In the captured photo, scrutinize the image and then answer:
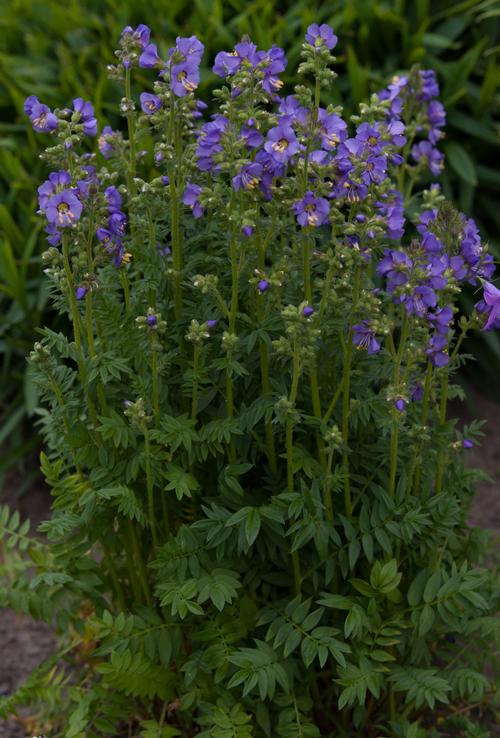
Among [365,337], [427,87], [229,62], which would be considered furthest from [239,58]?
[427,87]

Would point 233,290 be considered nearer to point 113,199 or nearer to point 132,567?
point 113,199

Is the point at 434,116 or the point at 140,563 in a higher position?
the point at 434,116

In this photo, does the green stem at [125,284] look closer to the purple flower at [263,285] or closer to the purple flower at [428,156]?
the purple flower at [263,285]

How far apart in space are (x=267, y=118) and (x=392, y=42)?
2533 mm

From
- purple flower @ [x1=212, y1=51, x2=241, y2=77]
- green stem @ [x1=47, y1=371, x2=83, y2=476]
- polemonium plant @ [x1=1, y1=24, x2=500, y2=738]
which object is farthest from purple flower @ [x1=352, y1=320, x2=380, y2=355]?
green stem @ [x1=47, y1=371, x2=83, y2=476]

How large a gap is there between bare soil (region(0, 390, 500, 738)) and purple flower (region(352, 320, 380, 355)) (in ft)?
2.39

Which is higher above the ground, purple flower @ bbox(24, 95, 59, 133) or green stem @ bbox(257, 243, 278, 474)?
purple flower @ bbox(24, 95, 59, 133)

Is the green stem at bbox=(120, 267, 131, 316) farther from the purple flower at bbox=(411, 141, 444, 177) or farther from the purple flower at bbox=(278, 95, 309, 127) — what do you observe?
the purple flower at bbox=(411, 141, 444, 177)

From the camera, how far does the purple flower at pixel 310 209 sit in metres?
2.14

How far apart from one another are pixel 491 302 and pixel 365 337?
0.99 ft

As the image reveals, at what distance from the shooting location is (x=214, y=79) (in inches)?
168

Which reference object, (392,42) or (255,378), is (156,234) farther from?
(392,42)

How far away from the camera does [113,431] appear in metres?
2.38

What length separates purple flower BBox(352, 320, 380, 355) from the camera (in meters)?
2.27
